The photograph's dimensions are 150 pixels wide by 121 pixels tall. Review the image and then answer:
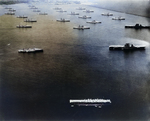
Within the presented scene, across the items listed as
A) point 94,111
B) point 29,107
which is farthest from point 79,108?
point 29,107

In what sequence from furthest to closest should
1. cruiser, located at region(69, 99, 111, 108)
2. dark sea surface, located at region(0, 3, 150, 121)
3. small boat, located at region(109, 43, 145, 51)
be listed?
1. small boat, located at region(109, 43, 145, 51)
2. cruiser, located at region(69, 99, 111, 108)
3. dark sea surface, located at region(0, 3, 150, 121)

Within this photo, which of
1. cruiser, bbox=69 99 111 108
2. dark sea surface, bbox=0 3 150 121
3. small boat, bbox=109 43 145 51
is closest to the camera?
dark sea surface, bbox=0 3 150 121

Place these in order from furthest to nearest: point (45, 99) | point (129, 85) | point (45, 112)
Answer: point (129, 85)
point (45, 99)
point (45, 112)

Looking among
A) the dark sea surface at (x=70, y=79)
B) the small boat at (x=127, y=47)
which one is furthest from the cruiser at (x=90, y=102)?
the small boat at (x=127, y=47)

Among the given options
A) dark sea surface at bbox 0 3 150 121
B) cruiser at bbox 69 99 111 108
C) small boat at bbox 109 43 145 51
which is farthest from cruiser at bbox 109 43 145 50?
cruiser at bbox 69 99 111 108

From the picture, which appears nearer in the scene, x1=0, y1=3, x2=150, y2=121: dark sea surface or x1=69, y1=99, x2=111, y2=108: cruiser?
x1=0, y1=3, x2=150, y2=121: dark sea surface

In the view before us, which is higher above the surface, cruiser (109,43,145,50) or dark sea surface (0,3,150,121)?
cruiser (109,43,145,50)

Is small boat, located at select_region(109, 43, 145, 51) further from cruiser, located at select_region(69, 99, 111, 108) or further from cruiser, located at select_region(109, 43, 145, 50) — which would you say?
cruiser, located at select_region(69, 99, 111, 108)

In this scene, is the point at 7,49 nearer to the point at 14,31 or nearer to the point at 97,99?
the point at 14,31
